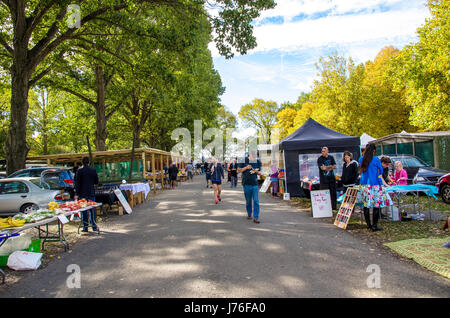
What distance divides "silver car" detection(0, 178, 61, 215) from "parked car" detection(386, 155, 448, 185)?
13.2m

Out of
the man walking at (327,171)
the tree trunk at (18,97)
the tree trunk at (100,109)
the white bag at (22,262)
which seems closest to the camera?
the white bag at (22,262)

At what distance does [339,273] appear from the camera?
4270 millimetres

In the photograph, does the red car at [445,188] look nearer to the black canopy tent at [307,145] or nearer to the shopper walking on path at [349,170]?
the black canopy tent at [307,145]

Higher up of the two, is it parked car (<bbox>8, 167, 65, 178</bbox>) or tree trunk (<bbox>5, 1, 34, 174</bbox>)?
tree trunk (<bbox>5, 1, 34, 174</bbox>)

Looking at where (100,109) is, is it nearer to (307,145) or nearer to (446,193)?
(307,145)

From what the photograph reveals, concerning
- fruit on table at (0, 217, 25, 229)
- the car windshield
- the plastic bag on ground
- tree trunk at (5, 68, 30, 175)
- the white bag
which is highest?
tree trunk at (5, 68, 30, 175)

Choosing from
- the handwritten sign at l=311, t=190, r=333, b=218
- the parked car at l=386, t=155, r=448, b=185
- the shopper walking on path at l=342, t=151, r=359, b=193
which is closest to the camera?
the shopper walking on path at l=342, t=151, r=359, b=193

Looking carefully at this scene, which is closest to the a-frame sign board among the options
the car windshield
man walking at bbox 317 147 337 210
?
man walking at bbox 317 147 337 210

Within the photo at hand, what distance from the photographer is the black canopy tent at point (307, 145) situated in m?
12.7

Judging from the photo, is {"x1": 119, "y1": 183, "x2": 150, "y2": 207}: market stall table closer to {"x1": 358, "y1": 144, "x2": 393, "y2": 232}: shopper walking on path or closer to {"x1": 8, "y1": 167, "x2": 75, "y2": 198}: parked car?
{"x1": 8, "y1": 167, "x2": 75, "y2": 198}: parked car

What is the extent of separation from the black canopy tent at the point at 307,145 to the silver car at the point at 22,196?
9497mm

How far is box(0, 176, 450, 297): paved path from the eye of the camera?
12.3ft

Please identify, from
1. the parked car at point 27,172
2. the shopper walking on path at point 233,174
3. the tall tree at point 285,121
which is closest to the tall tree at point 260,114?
the tall tree at point 285,121

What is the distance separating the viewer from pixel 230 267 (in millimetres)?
4582
